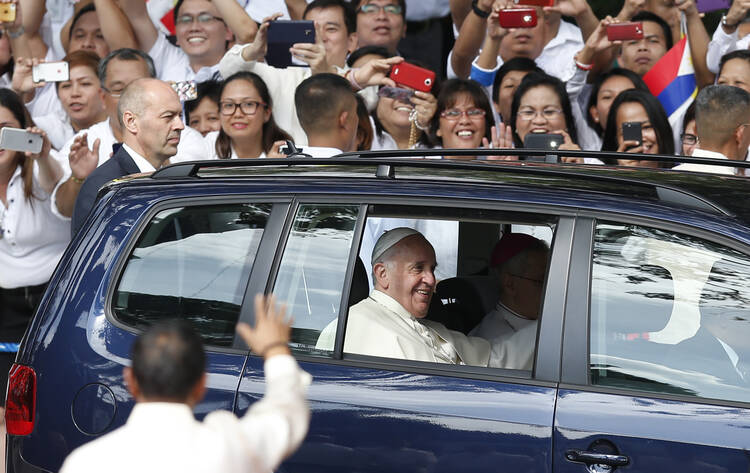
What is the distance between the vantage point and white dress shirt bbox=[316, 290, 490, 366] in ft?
12.0

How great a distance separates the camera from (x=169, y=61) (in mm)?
9164

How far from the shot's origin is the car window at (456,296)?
368 cm

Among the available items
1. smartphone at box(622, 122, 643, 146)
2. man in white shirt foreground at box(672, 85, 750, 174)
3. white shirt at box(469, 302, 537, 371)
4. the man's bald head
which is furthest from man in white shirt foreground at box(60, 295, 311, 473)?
smartphone at box(622, 122, 643, 146)

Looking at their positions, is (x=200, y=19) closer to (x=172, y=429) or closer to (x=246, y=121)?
(x=246, y=121)

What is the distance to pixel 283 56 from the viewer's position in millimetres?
7344

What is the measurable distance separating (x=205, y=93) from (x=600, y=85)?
288 cm

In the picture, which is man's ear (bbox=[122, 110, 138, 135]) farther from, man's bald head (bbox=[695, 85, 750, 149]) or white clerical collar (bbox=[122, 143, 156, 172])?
man's bald head (bbox=[695, 85, 750, 149])

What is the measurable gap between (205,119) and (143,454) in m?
5.97

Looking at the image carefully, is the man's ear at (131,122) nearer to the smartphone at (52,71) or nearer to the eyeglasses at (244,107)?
the eyeglasses at (244,107)

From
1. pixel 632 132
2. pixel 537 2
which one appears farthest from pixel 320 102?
pixel 537 2

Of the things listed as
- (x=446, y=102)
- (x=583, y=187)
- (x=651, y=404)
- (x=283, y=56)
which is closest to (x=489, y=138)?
(x=446, y=102)

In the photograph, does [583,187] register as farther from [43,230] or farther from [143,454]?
[43,230]

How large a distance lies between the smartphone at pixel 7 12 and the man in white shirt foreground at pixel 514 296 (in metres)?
5.35

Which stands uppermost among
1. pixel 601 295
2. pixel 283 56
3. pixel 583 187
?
pixel 283 56
